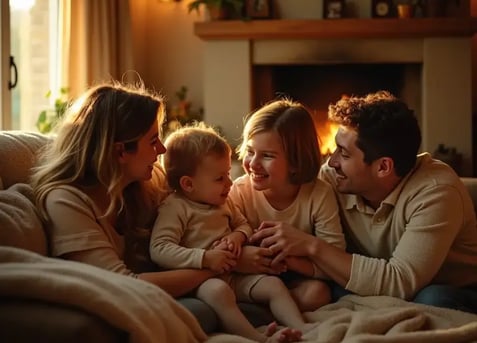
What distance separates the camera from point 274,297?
1.94 m

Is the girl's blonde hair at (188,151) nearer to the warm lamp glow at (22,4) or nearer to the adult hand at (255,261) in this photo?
the adult hand at (255,261)

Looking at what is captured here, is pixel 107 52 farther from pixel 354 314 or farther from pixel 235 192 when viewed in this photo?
pixel 354 314

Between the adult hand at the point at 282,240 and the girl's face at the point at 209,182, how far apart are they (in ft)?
0.47

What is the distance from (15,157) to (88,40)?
2470 millimetres

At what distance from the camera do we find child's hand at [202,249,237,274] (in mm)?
1920

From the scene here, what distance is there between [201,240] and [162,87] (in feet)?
11.4

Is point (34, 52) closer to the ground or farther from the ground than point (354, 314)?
farther from the ground

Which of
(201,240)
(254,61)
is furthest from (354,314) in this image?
(254,61)

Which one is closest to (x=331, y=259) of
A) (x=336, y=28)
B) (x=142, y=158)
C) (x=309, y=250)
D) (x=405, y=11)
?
(x=309, y=250)

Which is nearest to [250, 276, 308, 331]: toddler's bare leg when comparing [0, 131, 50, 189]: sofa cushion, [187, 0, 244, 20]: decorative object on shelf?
[0, 131, 50, 189]: sofa cushion

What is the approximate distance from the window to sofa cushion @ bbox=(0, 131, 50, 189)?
71.3 inches

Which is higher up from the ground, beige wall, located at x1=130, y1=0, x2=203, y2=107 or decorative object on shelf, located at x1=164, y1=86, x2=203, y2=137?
beige wall, located at x1=130, y1=0, x2=203, y2=107

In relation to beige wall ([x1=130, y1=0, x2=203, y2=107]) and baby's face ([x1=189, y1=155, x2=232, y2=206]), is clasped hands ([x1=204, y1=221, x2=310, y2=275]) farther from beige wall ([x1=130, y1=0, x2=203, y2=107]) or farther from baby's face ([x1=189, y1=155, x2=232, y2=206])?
beige wall ([x1=130, y1=0, x2=203, y2=107])

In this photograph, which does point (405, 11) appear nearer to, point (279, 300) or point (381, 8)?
point (381, 8)
